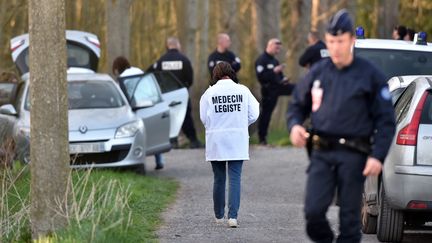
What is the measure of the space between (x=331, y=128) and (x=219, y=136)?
4496 mm

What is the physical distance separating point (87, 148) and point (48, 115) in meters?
7.03

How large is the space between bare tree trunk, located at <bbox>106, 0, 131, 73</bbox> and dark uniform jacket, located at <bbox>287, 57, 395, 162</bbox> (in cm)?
1777

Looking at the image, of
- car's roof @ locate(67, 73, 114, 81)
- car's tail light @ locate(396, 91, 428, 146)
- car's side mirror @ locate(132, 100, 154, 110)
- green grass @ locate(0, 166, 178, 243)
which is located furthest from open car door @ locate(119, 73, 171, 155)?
car's tail light @ locate(396, 91, 428, 146)

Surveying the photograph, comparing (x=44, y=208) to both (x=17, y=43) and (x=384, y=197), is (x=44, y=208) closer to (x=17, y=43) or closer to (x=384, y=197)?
(x=384, y=197)

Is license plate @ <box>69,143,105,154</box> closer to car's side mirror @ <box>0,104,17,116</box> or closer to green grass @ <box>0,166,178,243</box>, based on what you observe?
car's side mirror @ <box>0,104,17,116</box>

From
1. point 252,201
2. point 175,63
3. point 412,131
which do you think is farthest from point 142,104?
point 412,131

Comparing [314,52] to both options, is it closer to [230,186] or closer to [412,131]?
[230,186]

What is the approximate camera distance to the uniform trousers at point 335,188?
343 inches

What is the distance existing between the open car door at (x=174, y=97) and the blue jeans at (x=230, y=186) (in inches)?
318

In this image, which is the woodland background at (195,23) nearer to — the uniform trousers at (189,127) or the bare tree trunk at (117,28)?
the bare tree trunk at (117,28)

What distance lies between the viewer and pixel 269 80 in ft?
82.6

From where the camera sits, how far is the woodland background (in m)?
28.3

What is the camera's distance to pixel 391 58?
16.4 metres

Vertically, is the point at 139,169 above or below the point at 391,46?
below
